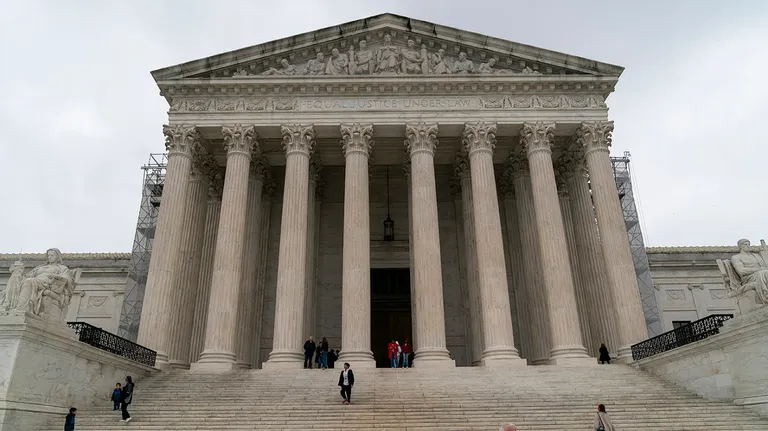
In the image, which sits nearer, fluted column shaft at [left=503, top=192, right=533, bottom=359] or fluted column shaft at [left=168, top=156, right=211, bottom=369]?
fluted column shaft at [left=168, top=156, right=211, bottom=369]

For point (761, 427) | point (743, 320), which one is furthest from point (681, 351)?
point (761, 427)

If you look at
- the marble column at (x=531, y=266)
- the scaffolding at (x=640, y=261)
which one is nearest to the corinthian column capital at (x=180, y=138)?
the marble column at (x=531, y=266)

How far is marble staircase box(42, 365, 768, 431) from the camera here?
14.4 meters

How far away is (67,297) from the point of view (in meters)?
16.0

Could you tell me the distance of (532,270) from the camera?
27.1m

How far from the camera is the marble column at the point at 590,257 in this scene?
2527cm

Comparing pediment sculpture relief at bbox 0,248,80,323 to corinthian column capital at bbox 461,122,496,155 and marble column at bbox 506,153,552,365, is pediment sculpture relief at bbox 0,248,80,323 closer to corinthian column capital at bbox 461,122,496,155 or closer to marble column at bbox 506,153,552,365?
corinthian column capital at bbox 461,122,496,155

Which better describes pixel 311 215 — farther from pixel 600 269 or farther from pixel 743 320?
pixel 743 320

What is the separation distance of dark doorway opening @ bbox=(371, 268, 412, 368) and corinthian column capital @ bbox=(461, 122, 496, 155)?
965cm

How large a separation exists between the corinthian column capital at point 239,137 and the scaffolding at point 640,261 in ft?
70.2

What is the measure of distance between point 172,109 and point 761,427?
25.7m

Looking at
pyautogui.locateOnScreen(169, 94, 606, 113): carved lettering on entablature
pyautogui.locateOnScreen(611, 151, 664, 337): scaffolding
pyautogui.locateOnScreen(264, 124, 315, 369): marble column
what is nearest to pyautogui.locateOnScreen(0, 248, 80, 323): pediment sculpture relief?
pyautogui.locateOnScreen(264, 124, 315, 369): marble column

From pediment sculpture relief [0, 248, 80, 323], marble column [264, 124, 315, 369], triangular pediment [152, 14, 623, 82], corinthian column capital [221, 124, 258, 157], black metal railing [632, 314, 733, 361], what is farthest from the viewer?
triangular pediment [152, 14, 623, 82]

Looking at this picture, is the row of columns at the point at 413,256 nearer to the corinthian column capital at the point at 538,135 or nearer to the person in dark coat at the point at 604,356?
the corinthian column capital at the point at 538,135
